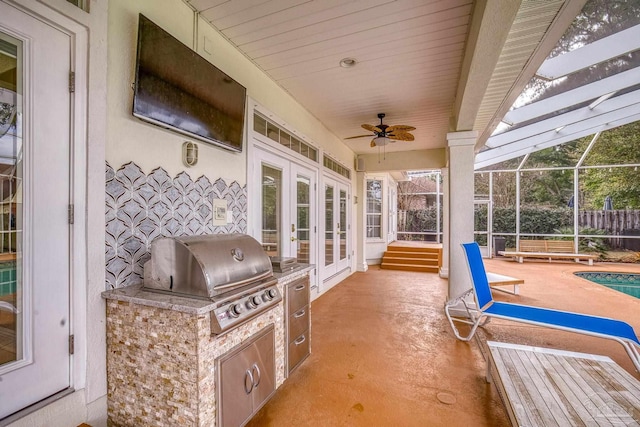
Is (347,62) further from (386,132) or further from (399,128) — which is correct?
(386,132)

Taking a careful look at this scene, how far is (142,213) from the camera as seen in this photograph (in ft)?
6.18

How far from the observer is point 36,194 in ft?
4.68

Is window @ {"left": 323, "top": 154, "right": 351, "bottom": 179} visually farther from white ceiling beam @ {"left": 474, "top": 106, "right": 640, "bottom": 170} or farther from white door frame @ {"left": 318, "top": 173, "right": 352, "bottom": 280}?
white ceiling beam @ {"left": 474, "top": 106, "right": 640, "bottom": 170}

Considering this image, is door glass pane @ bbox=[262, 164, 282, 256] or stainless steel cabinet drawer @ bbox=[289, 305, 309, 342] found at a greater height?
door glass pane @ bbox=[262, 164, 282, 256]

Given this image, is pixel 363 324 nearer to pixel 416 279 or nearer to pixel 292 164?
pixel 292 164

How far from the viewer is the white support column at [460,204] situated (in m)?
3.86

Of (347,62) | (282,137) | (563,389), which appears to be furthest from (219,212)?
(563,389)

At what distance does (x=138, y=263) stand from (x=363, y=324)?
2.67 m

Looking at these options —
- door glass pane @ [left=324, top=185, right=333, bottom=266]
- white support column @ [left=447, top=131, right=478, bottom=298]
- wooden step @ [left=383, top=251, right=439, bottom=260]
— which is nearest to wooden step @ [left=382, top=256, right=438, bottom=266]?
wooden step @ [left=383, top=251, right=439, bottom=260]

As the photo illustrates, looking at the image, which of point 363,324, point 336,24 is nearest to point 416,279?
point 363,324

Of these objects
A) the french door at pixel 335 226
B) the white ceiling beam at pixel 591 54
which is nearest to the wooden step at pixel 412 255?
the french door at pixel 335 226

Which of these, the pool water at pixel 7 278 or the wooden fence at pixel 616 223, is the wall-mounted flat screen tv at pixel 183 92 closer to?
the pool water at pixel 7 278

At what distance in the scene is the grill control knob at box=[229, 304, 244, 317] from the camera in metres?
1.60

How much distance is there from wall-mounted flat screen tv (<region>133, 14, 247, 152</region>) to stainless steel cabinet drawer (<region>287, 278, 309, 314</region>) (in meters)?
1.33
